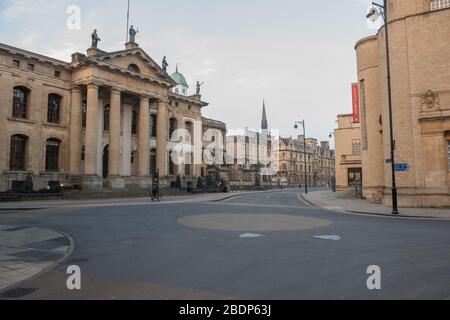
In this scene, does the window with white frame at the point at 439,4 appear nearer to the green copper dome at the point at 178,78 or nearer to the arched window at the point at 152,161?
the arched window at the point at 152,161

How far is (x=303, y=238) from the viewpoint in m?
9.52

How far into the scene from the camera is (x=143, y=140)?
40.2m

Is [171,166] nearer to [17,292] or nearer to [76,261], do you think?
[76,261]

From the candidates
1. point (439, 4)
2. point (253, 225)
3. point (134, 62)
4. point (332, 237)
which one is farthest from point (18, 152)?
point (439, 4)

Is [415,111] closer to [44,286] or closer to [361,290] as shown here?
[361,290]

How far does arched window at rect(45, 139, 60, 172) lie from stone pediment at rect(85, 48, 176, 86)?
9.67 meters

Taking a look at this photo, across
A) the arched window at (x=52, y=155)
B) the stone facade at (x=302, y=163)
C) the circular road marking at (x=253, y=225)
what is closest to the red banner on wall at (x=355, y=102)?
the circular road marking at (x=253, y=225)

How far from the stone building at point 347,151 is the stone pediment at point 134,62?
980 inches

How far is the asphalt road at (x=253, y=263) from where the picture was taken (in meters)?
4.93

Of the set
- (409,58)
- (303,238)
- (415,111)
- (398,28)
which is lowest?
(303,238)

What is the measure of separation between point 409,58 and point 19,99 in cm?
3413

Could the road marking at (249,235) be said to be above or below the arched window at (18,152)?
below
